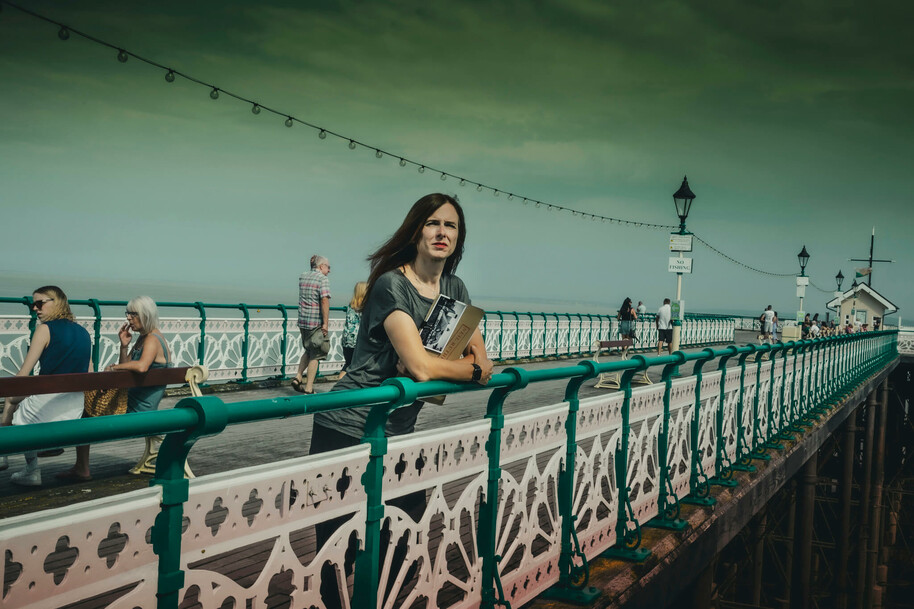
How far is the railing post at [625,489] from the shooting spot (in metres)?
4.65

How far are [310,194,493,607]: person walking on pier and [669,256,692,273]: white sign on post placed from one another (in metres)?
12.6

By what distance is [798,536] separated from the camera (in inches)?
503

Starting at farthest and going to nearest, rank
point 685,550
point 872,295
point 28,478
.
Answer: point 872,295 → point 28,478 → point 685,550

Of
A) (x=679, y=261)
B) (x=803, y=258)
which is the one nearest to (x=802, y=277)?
(x=803, y=258)

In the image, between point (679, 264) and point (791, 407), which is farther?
point (679, 264)

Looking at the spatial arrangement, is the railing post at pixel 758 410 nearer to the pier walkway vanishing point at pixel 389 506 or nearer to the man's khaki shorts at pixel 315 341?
the pier walkway vanishing point at pixel 389 506

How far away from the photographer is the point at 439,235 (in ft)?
10.3

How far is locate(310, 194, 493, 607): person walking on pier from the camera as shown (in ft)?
9.39

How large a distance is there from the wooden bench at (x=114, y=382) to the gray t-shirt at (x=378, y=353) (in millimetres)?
2290

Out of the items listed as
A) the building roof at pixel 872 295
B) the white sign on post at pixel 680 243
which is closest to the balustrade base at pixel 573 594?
the white sign on post at pixel 680 243

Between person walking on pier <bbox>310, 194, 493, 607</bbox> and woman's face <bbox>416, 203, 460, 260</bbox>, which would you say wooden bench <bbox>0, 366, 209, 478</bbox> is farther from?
woman's face <bbox>416, 203, 460, 260</bbox>

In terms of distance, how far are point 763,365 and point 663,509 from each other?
12.8 ft

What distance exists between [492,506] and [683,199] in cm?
1276

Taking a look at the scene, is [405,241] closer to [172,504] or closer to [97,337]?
[172,504]
